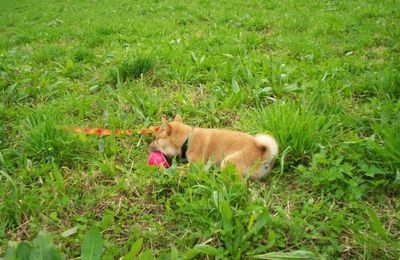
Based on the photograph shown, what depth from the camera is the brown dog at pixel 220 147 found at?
9.57 feet

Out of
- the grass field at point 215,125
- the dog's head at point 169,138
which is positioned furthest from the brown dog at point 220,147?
the grass field at point 215,125

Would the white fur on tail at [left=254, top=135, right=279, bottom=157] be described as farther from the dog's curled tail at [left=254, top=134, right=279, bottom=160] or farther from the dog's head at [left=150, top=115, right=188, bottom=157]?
the dog's head at [left=150, top=115, right=188, bottom=157]

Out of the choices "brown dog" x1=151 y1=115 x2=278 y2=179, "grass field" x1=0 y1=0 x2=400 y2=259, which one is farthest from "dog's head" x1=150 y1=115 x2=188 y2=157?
"grass field" x1=0 y1=0 x2=400 y2=259

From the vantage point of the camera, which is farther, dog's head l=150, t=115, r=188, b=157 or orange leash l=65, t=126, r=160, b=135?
orange leash l=65, t=126, r=160, b=135

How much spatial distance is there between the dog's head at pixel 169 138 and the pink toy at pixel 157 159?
0.07 metres

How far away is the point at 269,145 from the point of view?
2914mm

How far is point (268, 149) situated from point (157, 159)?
1.09 m

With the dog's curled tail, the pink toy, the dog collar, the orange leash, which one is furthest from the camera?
the orange leash

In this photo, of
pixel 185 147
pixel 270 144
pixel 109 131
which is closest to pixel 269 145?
pixel 270 144

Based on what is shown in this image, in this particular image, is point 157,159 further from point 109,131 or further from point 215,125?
point 215,125

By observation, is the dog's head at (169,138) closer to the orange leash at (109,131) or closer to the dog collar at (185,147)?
the dog collar at (185,147)

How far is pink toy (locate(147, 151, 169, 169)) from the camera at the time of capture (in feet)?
10.7

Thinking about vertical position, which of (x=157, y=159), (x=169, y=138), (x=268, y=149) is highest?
(x=268, y=149)

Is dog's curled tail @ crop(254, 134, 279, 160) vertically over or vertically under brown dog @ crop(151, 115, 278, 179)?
over
